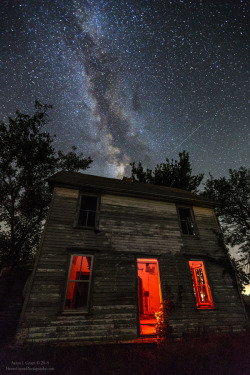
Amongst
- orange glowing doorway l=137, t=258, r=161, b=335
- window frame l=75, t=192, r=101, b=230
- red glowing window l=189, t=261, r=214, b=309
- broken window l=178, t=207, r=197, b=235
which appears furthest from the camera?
orange glowing doorway l=137, t=258, r=161, b=335

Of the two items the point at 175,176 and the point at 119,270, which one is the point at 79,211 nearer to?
the point at 119,270

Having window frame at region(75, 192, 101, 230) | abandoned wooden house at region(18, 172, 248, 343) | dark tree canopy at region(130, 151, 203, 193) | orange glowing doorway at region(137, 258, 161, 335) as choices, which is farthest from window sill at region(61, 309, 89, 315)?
dark tree canopy at region(130, 151, 203, 193)

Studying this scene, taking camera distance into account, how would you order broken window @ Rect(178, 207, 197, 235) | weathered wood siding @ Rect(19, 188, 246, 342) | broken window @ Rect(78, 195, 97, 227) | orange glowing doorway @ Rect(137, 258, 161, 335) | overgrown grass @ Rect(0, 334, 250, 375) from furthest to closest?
orange glowing doorway @ Rect(137, 258, 161, 335) < broken window @ Rect(178, 207, 197, 235) < broken window @ Rect(78, 195, 97, 227) < weathered wood siding @ Rect(19, 188, 246, 342) < overgrown grass @ Rect(0, 334, 250, 375)

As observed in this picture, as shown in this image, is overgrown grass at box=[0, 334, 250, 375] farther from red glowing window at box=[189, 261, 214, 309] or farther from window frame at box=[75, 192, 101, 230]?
window frame at box=[75, 192, 101, 230]

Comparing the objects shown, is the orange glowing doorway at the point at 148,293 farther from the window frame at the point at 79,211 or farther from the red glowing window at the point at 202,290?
A: the window frame at the point at 79,211

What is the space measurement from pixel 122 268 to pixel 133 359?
3.03 meters

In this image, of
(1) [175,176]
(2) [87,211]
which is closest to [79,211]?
(2) [87,211]

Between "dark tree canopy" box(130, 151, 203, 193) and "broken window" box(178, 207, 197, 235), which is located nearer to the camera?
"broken window" box(178, 207, 197, 235)

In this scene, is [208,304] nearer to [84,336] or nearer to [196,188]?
[84,336]

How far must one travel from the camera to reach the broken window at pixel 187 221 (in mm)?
10209

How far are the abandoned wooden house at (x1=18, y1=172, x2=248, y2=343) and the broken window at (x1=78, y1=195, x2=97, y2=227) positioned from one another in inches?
2.1

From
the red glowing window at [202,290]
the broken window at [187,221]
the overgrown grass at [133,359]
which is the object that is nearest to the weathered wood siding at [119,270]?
the red glowing window at [202,290]

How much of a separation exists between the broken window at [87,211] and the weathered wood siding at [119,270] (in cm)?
48

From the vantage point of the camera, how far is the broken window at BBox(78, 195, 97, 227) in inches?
342
